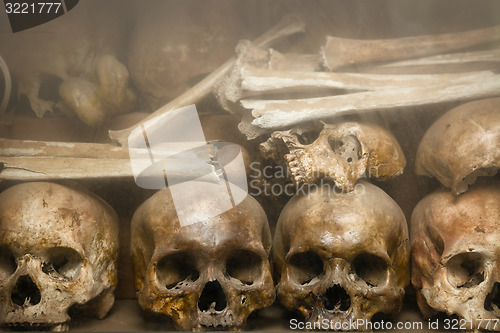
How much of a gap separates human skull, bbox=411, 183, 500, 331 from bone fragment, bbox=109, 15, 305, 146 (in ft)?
2.61

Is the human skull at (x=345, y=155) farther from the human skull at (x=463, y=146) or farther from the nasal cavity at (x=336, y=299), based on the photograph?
the nasal cavity at (x=336, y=299)

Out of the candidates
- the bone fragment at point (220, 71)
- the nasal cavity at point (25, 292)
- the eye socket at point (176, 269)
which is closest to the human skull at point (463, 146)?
the bone fragment at point (220, 71)

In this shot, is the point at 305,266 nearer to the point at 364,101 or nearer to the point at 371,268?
the point at 371,268

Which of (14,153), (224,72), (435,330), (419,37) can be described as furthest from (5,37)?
(435,330)

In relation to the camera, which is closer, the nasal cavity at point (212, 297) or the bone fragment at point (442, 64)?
the nasal cavity at point (212, 297)

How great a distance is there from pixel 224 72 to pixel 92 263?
0.81 meters

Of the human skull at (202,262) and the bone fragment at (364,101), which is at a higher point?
the bone fragment at (364,101)

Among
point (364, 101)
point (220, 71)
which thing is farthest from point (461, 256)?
point (220, 71)

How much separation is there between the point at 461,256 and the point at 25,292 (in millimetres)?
1358

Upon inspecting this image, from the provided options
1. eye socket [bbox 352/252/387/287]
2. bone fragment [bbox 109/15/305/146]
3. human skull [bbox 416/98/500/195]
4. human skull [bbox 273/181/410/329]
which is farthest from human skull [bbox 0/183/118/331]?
human skull [bbox 416/98/500/195]

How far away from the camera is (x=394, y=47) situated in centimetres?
166

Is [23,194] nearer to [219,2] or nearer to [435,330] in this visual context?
[219,2]

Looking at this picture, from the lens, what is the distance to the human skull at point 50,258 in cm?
135

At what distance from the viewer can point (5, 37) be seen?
1303mm
